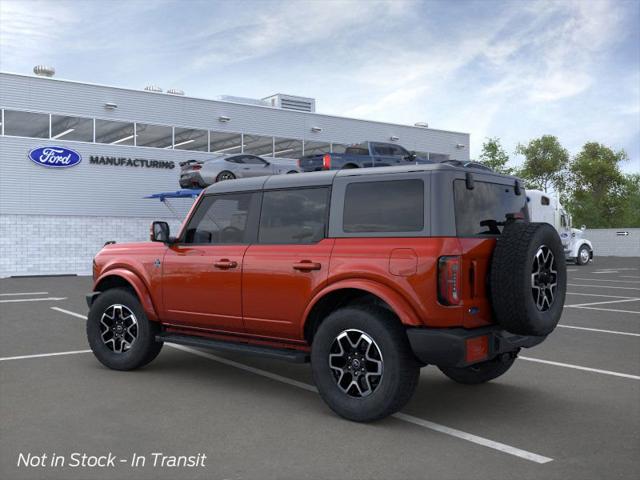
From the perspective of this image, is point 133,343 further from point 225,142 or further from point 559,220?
point 559,220

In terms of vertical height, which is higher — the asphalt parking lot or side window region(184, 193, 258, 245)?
side window region(184, 193, 258, 245)

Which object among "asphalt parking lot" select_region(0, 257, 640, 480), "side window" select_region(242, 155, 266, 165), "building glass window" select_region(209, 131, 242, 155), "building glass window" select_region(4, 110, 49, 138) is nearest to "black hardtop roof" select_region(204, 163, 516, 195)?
"asphalt parking lot" select_region(0, 257, 640, 480)

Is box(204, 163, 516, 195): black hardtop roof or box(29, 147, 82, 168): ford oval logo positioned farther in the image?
box(29, 147, 82, 168): ford oval logo

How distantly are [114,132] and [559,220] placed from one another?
1982cm

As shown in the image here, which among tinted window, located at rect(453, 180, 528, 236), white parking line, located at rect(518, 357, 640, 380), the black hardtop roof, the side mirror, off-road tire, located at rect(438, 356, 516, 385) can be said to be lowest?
white parking line, located at rect(518, 357, 640, 380)

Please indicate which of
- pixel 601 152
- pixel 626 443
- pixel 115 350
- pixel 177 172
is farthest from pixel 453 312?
pixel 601 152

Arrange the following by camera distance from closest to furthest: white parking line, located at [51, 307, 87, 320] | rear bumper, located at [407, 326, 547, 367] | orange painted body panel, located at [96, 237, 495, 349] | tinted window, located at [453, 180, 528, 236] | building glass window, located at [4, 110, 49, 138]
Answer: rear bumper, located at [407, 326, 547, 367] < orange painted body panel, located at [96, 237, 495, 349] < tinted window, located at [453, 180, 528, 236] < white parking line, located at [51, 307, 87, 320] < building glass window, located at [4, 110, 49, 138]

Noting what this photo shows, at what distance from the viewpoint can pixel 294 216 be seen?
19.0 feet

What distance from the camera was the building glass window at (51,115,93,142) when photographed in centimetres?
2705

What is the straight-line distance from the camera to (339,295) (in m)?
5.39

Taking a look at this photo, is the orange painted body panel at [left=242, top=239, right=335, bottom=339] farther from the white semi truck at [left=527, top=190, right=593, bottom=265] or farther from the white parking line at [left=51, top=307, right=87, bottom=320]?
the white semi truck at [left=527, top=190, right=593, bottom=265]

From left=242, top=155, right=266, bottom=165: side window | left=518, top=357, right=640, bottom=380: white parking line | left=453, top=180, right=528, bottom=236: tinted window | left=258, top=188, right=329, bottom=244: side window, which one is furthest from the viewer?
left=242, top=155, right=266, bottom=165: side window

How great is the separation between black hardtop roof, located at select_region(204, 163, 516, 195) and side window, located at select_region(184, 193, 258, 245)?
0.27 ft

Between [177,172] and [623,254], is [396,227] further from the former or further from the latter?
[623,254]
